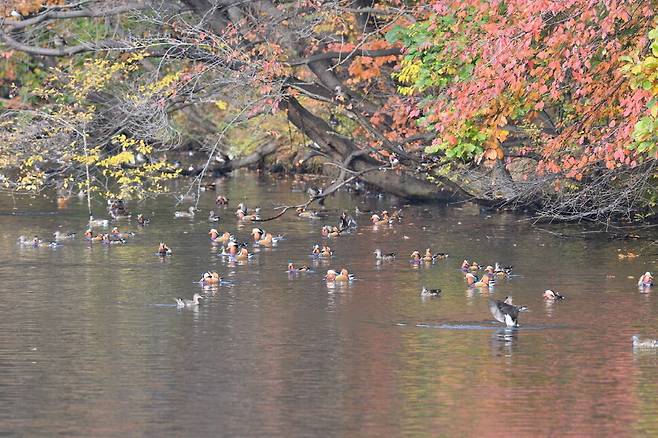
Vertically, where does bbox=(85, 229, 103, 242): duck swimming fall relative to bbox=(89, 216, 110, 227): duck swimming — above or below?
below

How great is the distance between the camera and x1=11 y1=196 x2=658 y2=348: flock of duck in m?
24.5

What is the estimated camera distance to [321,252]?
31.2m

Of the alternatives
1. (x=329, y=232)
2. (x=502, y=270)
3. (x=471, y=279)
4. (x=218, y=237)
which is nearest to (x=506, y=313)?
(x=471, y=279)

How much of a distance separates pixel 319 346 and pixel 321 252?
1010cm

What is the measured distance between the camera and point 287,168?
2130 inches

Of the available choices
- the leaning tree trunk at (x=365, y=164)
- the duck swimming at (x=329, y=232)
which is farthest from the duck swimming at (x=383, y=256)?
the leaning tree trunk at (x=365, y=164)

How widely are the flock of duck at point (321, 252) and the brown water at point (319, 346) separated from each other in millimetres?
283

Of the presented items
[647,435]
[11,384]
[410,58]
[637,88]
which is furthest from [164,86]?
[647,435]

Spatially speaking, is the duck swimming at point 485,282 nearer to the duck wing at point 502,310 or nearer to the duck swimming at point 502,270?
the duck swimming at point 502,270

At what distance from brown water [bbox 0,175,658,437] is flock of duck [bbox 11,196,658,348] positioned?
0.28m

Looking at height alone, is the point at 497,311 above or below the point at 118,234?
below

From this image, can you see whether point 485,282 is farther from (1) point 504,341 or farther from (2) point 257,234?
(2) point 257,234

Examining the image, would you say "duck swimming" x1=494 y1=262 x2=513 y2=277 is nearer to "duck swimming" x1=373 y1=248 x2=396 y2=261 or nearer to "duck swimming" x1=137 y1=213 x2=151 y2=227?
"duck swimming" x1=373 y1=248 x2=396 y2=261

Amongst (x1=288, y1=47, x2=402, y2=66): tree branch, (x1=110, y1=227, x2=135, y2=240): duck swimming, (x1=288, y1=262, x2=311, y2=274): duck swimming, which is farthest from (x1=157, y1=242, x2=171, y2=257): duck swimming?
(x1=288, y1=47, x2=402, y2=66): tree branch
